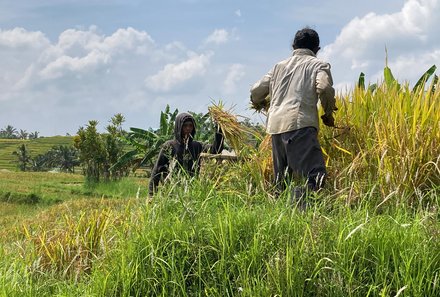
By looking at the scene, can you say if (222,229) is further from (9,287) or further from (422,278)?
(9,287)

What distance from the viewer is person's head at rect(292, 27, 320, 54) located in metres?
4.70

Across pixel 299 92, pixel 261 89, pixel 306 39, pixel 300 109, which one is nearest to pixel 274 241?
pixel 300 109

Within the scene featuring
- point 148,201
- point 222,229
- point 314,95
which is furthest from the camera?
point 314,95

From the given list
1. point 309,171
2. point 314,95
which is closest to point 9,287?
point 309,171

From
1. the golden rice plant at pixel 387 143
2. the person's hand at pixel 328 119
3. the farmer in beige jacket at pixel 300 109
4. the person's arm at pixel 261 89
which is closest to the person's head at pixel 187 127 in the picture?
the person's arm at pixel 261 89

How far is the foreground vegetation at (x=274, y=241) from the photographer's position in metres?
3.17

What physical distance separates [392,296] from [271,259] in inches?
25.7

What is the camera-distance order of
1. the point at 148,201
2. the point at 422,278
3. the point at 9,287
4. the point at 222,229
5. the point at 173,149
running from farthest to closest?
1. the point at 173,149
2. the point at 148,201
3. the point at 9,287
4. the point at 222,229
5. the point at 422,278

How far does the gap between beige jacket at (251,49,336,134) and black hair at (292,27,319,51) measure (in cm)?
6

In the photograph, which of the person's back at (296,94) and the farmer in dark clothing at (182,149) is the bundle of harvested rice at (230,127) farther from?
the person's back at (296,94)

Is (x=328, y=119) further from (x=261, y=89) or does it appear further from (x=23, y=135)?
(x=23, y=135)

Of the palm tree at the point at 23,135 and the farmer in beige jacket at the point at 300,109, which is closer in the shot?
the farmer in beige jacket at the point at 300,109

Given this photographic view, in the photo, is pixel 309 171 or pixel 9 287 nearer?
pixel 9 287

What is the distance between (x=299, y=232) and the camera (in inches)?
137
